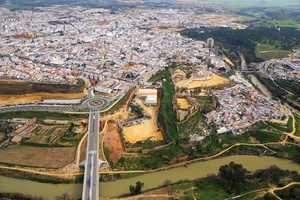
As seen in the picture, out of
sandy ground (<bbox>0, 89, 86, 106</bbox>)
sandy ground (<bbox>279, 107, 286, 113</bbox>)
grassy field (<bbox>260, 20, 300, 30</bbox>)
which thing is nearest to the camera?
sandy ground (<bbox>279, 107, 286, 113</bbox>)

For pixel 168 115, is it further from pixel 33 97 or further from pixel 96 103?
pixel 33 97

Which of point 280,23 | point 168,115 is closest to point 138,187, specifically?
point 168,115

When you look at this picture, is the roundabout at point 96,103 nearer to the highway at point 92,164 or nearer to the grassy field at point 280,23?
the highway at point 92,164

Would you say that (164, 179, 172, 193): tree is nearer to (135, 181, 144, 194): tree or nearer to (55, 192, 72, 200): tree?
(135, 181, 144, 194): tree

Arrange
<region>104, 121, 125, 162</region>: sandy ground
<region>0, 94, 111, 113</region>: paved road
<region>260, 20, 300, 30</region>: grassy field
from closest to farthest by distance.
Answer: <region>104, 121, 125, 162</region>: sandy ground
<region>0, 94, 111, 113</region>: paved road
<region>260, 20, 300, 30</region>: grassy field

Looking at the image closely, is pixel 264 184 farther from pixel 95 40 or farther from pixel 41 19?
pixel 41 19

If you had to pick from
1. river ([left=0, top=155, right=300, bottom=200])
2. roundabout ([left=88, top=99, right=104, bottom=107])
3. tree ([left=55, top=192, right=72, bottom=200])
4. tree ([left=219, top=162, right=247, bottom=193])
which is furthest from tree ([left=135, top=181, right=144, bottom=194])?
roundabout ([left=88, top=99, right=104, bottom=107])

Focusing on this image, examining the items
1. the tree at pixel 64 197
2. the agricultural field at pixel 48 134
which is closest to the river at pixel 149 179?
the tree at pixel 64 197
